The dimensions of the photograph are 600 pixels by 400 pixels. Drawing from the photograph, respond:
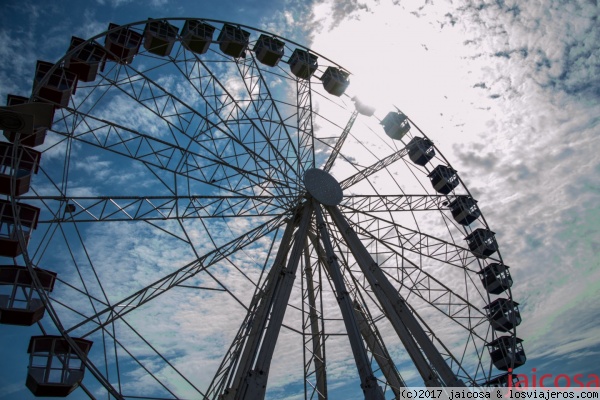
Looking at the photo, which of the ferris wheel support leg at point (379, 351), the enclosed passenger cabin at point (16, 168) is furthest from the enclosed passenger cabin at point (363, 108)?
the enclosed passenger cabin at point (16, 168)

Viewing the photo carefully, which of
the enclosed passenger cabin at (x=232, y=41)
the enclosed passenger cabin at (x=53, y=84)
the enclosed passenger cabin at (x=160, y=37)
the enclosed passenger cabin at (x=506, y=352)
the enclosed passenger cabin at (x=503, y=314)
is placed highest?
the enclosed passenger cabin at (x=232, y=41)

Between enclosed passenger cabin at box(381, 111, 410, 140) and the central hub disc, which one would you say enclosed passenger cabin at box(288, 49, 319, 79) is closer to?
enclosed passenger cabin at box(381, 111, 410, 140)

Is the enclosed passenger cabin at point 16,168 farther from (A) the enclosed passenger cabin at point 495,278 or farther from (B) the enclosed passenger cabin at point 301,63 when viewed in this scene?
(A) the enclosed passenger cabin at point 495,278

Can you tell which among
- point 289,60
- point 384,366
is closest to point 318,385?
point 384,366

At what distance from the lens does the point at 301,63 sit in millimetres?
20875

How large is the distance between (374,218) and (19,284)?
43.6 ft

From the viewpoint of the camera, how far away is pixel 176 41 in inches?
702

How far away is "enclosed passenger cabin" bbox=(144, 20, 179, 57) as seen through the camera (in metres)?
17.5

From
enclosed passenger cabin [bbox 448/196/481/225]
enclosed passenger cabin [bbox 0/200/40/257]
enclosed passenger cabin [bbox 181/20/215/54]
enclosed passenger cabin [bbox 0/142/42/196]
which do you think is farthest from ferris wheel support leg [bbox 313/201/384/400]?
enclosed passenger cabin [bbox 0/142/42/196]

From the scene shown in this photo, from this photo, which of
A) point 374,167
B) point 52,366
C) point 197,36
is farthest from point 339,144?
point 52,366

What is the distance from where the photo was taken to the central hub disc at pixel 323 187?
684 inches

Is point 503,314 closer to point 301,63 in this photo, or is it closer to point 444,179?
point 444,179

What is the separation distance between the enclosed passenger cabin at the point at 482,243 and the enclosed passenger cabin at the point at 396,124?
594 cm

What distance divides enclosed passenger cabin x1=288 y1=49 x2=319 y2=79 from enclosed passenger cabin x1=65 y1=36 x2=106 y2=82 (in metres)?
8.25
